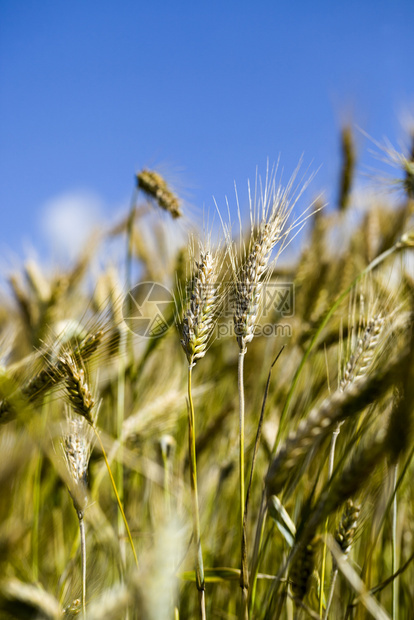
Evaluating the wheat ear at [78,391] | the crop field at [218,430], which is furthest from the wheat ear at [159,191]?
the wheat ear at [78,391]

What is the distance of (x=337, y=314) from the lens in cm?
158

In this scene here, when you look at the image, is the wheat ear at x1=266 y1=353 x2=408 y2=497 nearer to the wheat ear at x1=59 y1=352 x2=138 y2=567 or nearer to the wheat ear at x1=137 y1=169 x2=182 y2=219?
the wheat ear at x1=59 y1=352 x2=138 y2=567

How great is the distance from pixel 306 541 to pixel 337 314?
101 cm

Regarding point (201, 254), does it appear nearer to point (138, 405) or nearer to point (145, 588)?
point (145, 588)

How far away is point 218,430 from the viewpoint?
156 centimetres

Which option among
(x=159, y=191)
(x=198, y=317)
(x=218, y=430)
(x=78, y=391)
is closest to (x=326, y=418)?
(x=198, y=317)

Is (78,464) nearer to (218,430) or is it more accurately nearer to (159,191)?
(218,430)

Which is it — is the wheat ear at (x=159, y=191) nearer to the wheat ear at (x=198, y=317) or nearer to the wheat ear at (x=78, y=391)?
the wheat ear at (x=198, y=317)

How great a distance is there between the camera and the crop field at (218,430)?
70cm

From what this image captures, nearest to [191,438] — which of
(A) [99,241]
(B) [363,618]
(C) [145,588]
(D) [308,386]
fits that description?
(C) [145,588]

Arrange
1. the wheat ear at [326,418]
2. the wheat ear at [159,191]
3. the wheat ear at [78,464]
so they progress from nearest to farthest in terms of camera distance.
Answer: the wheat ear at [326,418] < the wheat ear at [78,464] < the wheat ear at [159,191]

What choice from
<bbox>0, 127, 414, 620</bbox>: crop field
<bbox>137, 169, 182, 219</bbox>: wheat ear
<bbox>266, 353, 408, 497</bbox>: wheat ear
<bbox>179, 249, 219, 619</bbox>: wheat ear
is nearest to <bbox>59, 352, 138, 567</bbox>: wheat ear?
<bbox>0, 127, 414, 620</bbox>: crop field

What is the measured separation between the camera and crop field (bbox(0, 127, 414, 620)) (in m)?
0.70

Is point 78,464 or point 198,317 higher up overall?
point 198,317
